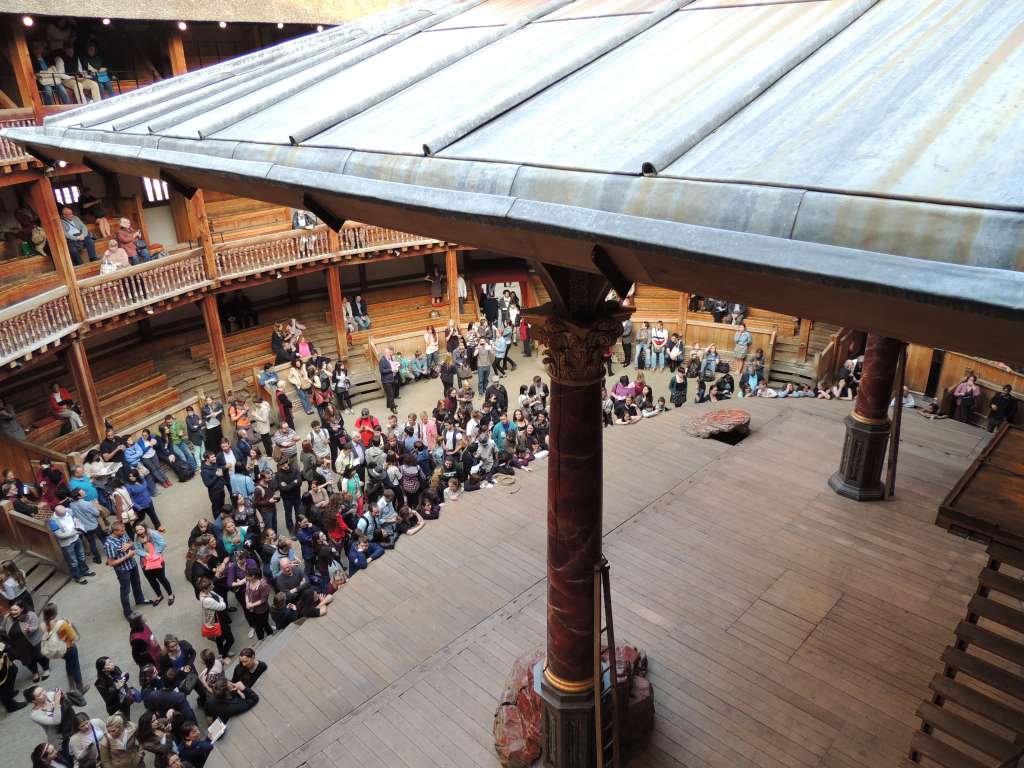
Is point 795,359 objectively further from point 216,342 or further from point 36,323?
point 36,323

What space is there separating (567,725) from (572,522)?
165 centimetres

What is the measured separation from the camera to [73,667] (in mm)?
8883

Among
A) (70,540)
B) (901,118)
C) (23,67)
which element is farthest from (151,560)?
(23,67)

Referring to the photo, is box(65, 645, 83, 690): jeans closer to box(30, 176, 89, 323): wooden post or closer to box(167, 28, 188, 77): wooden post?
box(30, 176, 89, 323): wooden post

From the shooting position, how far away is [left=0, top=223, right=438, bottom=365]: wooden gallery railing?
1331 cm

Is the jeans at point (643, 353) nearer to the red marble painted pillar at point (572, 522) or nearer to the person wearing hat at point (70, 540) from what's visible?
the person wearing hat at point (70, 540)

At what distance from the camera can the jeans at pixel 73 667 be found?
347 inches

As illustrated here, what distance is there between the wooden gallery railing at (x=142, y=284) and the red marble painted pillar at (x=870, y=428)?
14021mm

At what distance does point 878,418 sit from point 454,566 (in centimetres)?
544

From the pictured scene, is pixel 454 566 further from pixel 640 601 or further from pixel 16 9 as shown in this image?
pixel 16 9

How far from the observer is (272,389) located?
16.4 metres

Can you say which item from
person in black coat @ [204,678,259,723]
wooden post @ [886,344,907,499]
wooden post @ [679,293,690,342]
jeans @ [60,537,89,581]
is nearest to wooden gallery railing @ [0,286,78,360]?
jeans @ [60,537,89,581]

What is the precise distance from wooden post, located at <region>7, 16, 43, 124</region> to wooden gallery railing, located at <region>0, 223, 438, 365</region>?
11.7 ft

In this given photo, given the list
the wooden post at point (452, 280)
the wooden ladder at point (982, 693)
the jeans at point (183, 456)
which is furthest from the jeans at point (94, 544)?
the wooden post at point (452, 280)
